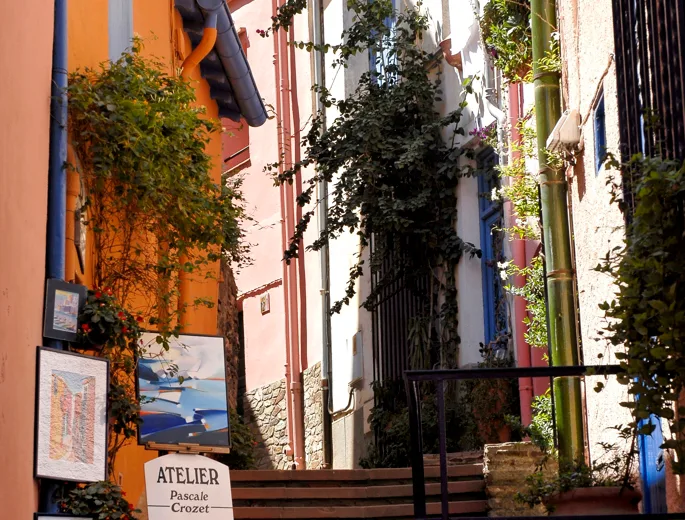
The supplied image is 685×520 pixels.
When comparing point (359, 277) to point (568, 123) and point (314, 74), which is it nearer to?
point (314, 74)

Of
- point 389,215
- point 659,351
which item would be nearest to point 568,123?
point 659,351

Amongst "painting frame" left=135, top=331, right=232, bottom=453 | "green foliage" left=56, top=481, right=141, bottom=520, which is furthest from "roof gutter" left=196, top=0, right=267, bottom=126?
"green foliage" left=56, top=481, right=141, bottom=520

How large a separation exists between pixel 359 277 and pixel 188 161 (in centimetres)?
859

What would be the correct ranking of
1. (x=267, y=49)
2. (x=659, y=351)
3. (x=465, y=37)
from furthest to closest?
(x=267, y=49) < (x=465, y=37) < (x=659, y=351)

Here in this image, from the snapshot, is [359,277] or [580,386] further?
[359,277]

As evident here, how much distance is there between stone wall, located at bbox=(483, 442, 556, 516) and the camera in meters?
11.5

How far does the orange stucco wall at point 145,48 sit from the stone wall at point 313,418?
4.42 meters

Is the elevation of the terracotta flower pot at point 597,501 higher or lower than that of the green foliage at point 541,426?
lower

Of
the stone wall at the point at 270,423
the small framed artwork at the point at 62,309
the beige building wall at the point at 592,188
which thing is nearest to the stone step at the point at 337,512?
the beige building wall at the point at 592,188

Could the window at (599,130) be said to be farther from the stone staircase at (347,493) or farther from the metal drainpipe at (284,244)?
the metal drainpipe at (284,244)

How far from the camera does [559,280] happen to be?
10750 mm

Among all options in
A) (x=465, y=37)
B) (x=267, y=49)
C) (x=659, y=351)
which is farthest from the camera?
(x=267, y=49)

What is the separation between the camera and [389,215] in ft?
52.2

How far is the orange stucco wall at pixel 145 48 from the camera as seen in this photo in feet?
31.5
